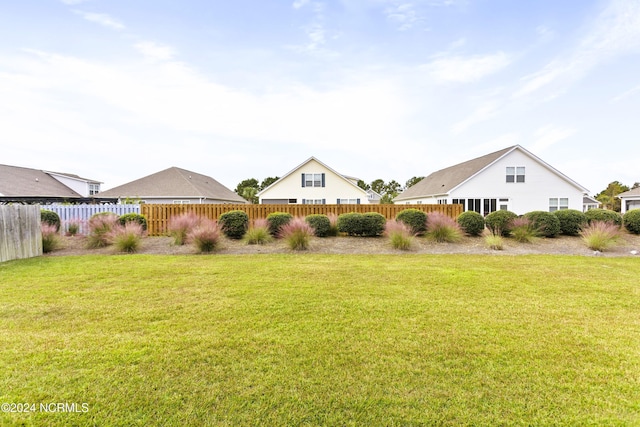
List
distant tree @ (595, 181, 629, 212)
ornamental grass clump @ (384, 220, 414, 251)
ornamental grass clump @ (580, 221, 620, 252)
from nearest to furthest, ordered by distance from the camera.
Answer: ornamental grass clump @ (384, 220, 414, 251) < ornamental grass clump @ (580, 221, 620, 252) < distant tree @ (595, 181, 629, 212)

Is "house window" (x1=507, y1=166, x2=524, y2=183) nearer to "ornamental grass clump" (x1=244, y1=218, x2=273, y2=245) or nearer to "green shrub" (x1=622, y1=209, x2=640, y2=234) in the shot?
"green shrub" (x1=622, y1=209, x2=640, y2=234)

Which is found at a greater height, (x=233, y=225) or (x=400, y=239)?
(x=233, y=225)

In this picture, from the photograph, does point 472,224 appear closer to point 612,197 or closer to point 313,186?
point 313,186

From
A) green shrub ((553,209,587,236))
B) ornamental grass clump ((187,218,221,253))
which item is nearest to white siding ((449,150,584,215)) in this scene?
green shrub ((553,209,587,236))

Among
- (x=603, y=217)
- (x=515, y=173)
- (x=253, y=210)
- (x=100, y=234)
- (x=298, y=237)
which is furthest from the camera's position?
(x=515, y=173)

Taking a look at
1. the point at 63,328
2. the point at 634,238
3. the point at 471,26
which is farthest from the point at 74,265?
the point at 634,238

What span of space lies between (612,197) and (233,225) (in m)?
46.7

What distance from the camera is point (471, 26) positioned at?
1228 centimetres

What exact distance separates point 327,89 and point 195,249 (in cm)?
1124

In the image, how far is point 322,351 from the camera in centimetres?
307

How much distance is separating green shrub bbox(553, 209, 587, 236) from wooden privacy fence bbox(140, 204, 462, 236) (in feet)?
13.1

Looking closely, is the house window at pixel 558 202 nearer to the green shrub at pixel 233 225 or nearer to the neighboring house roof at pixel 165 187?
the green shrub at pixel 233 225

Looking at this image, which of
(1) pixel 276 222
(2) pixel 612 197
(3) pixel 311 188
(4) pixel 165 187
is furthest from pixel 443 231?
(2) pixel 612 197

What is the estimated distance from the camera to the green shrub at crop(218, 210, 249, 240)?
11883mm
